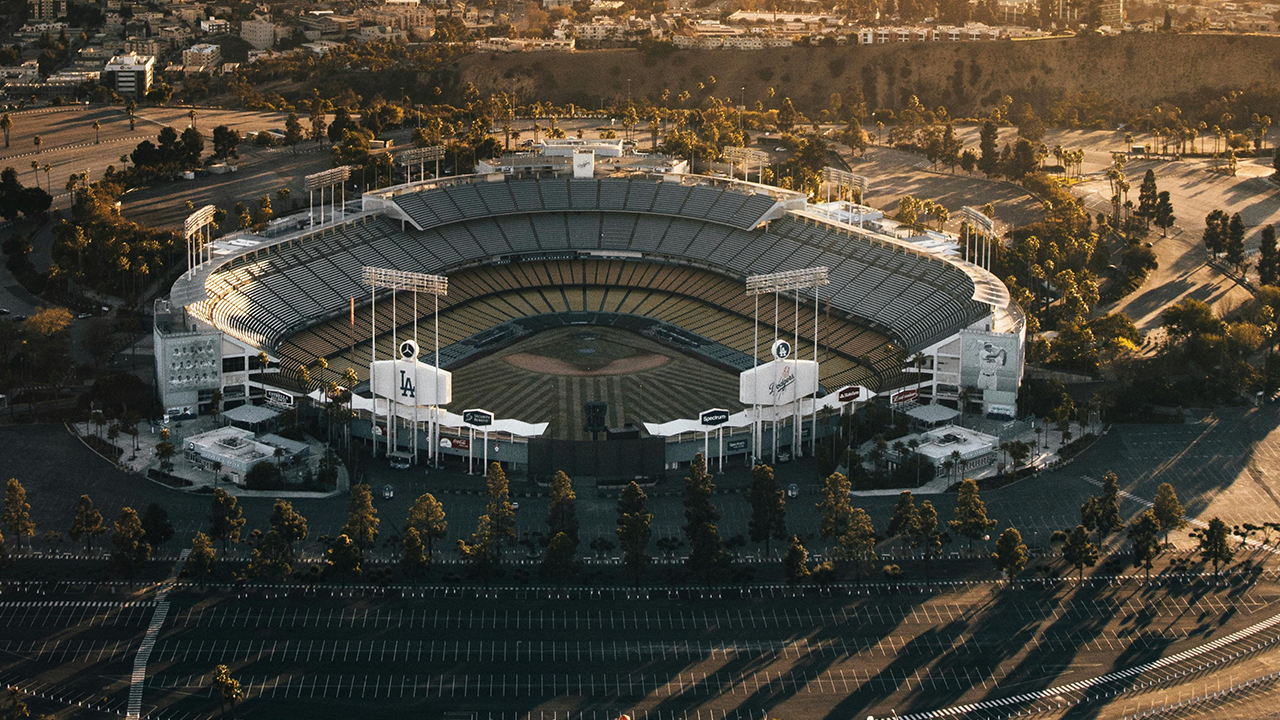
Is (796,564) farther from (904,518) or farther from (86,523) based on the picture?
(86,523)

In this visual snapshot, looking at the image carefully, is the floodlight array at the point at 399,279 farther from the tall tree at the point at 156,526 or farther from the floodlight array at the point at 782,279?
the tall tree at the point at 156,526

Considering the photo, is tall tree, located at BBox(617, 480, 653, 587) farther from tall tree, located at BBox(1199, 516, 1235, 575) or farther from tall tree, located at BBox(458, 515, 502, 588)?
tall tree, located at BBox(1199, 516, 1235, 575)

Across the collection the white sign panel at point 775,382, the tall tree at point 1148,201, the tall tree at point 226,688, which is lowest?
the tall tree at point 226,688

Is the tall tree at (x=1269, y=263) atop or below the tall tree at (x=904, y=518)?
atop

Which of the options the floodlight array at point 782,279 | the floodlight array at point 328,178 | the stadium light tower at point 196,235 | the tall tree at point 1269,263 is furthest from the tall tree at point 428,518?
the tall tree at point 1269,263

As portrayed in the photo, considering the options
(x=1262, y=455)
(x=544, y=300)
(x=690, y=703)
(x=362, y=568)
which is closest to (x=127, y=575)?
(x=362, y=568)

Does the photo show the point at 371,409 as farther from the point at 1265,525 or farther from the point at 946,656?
the point at 1265,525
